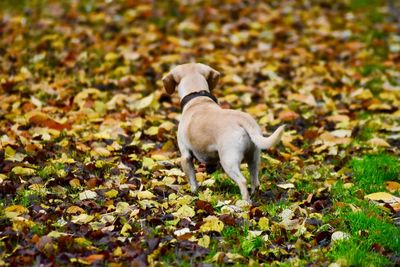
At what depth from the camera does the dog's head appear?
5473 millimetres

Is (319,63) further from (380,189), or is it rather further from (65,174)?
(65,174)

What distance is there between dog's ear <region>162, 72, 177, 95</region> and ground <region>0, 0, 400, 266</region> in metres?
0.66

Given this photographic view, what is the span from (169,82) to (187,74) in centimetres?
20

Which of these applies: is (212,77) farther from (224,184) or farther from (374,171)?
(374,171)

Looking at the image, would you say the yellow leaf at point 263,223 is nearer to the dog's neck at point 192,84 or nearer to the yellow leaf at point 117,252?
the yellow leaf at point 117,252

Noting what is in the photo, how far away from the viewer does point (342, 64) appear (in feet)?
29.9

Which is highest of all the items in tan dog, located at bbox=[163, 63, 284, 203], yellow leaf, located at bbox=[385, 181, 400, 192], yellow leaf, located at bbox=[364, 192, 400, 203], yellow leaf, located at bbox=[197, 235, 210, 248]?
tan dog, located at bbox=[163, 63, 284, 203]

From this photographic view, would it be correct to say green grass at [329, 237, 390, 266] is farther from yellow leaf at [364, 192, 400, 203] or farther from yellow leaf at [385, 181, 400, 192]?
yellow leaf at [385, 181, 400, 192]

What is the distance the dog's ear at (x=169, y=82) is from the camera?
553cm

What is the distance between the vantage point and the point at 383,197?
16.0ft

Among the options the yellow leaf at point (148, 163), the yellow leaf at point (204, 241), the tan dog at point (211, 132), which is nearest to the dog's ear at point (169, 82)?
the tan dog at point (211, 132)

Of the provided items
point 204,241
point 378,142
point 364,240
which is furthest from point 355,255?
point 378,142

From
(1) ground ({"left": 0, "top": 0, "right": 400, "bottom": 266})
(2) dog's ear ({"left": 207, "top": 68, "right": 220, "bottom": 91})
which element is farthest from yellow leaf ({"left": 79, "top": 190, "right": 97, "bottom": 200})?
(2) dog's ear ({"left": 207, "top": 68, "right": 220, "bottom": 91})

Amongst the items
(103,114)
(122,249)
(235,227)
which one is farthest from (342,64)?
(122,249)
